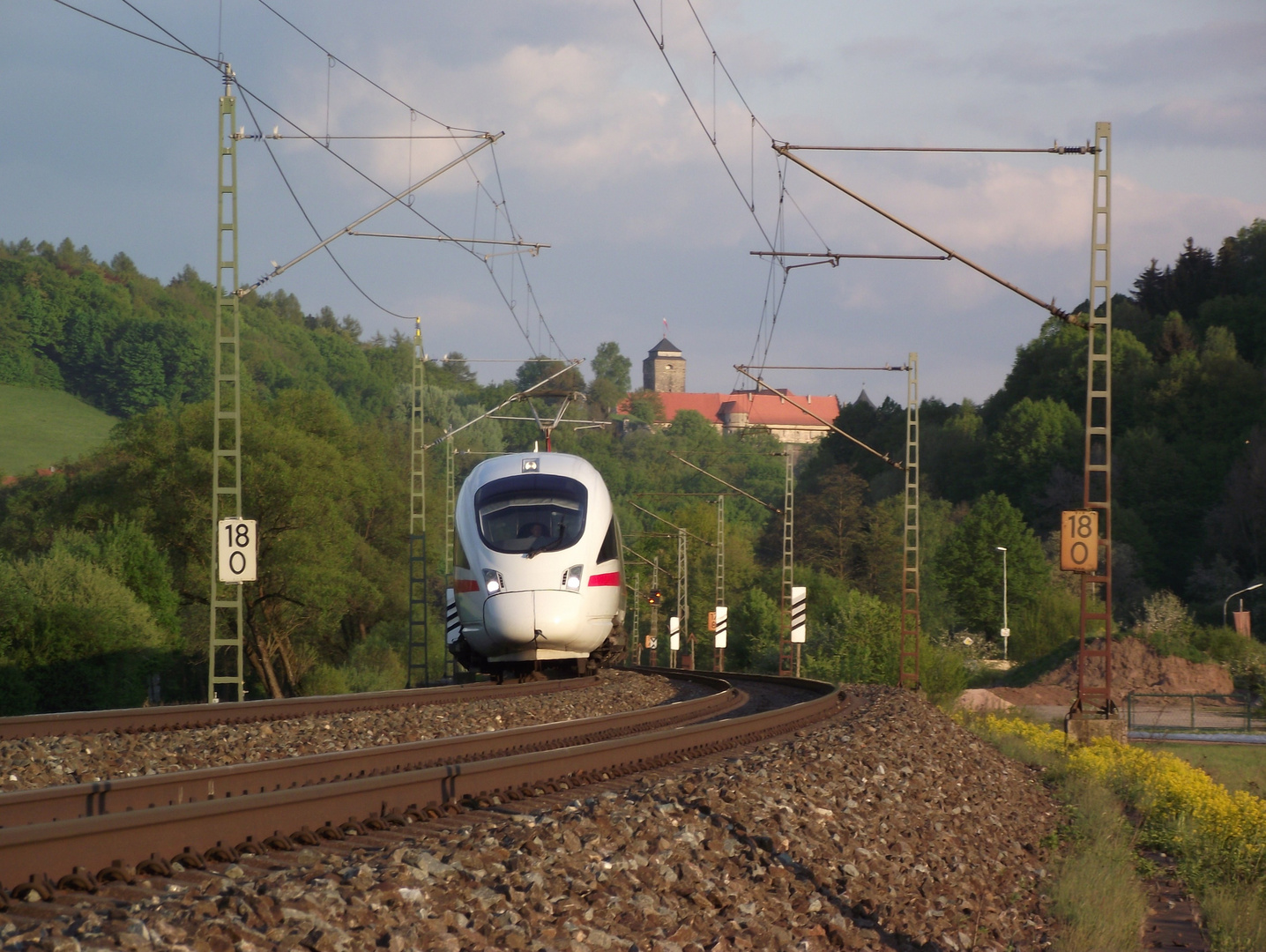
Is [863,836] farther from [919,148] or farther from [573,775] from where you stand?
[919,148]

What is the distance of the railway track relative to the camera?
17.0 ft

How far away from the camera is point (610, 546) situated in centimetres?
1973

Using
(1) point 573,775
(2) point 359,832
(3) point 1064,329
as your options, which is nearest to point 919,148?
(1) point 573,775

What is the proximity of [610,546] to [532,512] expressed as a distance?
1.54m

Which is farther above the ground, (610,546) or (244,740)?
(610,546)

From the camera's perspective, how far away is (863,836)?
768 centimetres

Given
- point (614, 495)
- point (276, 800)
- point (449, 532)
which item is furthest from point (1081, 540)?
point (614, 495)

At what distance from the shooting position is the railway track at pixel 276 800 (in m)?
5.18

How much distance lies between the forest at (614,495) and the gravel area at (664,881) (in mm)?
18471

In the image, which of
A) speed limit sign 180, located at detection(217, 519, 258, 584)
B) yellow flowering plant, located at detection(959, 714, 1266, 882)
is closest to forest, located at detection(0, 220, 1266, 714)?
yellow flowering plant, located at detection(959, 714, 1266, 882)

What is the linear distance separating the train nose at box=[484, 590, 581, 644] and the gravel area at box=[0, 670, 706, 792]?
1.74 meters

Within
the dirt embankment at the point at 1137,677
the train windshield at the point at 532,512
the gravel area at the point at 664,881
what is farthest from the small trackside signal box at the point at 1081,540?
the dirt embankment at the point at 1137,677

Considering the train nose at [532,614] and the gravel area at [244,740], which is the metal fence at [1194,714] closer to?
the train nose at [532,614]

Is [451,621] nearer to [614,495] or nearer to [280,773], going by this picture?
[280,773]
